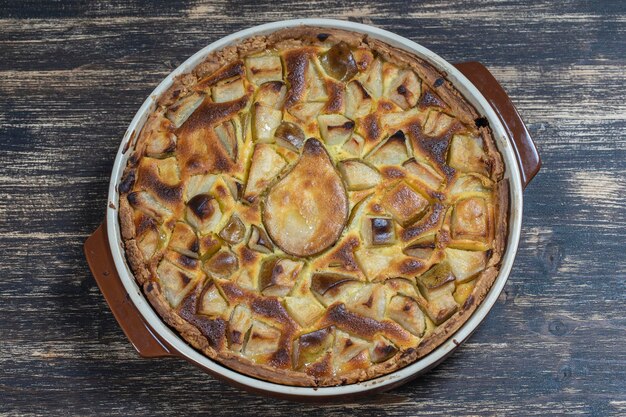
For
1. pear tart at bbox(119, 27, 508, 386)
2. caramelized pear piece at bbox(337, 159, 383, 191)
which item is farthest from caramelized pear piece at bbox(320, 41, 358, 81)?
caramelized pear piece at bbox(337, 159, 383, 191)

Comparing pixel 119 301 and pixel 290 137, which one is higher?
pixel 290 137

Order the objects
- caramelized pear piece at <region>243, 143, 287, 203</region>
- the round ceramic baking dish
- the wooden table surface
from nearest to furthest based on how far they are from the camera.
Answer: the round ceramic baking dish, caramelized pear piece at <region>243, 143, 287, 203</region>, the wooden table surface

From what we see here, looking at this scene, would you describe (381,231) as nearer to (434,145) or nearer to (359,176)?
(359,176)

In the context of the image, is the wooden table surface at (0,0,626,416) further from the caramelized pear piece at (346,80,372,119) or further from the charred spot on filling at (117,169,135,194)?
the caramelized pear piece at (346,80,372,119)

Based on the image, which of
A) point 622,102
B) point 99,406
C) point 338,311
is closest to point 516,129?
point 622,102

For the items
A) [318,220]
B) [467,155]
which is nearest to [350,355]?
[318,220]

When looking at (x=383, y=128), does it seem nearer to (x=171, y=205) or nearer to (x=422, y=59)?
(x=422, y=59)
